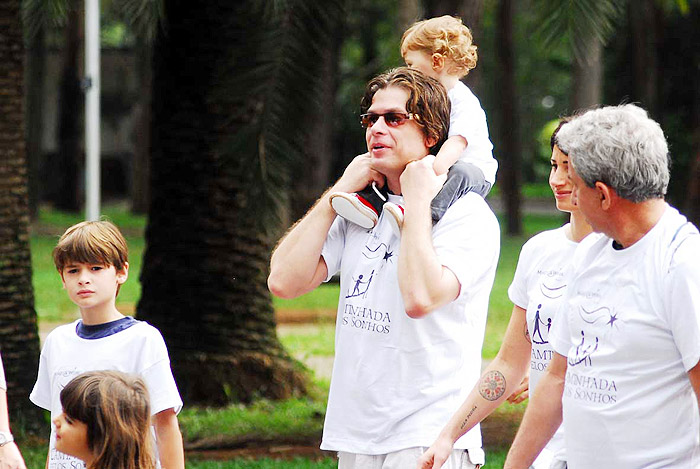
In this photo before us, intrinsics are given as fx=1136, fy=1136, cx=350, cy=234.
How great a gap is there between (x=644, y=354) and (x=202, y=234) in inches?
243

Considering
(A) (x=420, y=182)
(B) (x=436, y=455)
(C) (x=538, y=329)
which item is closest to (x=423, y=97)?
(A) (x=420, y=182)

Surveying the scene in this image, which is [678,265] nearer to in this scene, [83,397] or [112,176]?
[83,397]

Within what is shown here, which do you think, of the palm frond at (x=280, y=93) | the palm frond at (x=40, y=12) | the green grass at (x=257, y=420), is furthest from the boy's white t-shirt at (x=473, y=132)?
the palm frond at (x=40, y=12)

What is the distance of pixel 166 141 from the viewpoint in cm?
880

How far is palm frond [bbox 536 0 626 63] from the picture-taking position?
6906mm

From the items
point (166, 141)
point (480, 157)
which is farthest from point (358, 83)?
point (480, 157)

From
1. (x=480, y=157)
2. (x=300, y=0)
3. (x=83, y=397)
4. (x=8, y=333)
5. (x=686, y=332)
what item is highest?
(x=300, y=0)

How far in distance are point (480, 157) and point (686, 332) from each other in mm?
1421

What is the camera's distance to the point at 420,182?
11.8 ft

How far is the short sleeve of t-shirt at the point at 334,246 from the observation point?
12.6 feet

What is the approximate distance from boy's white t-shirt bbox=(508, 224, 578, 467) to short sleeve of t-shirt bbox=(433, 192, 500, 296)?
28 centimetres

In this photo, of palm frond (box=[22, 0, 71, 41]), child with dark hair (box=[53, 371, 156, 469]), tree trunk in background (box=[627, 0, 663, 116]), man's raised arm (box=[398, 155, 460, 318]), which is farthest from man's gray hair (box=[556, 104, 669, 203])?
tree trunk in background (box=[627, 0, 663, 116])

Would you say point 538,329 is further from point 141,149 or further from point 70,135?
point 70,135

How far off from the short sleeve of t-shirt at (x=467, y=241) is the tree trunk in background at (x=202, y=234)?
197 inches
